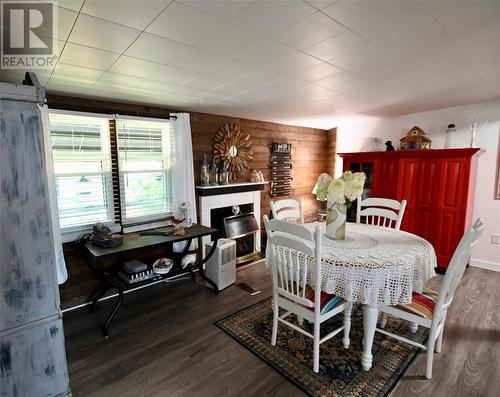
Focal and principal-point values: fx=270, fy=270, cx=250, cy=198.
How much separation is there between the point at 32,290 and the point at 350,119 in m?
4.56

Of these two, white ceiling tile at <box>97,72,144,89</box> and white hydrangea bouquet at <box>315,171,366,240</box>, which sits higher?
white ceiling tile at <box>97,72,144,89</box>

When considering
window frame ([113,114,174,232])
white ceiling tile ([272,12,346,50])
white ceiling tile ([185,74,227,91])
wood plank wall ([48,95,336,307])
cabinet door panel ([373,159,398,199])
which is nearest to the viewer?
white ceiling tile ([272,12,346,50])

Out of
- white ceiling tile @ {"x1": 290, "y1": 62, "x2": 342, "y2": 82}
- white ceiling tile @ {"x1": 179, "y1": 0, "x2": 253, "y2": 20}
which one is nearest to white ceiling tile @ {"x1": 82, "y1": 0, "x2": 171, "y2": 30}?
white ceiling tile @ {"x1": 179, "y1": 0, "x2": 253, "y2": 20}

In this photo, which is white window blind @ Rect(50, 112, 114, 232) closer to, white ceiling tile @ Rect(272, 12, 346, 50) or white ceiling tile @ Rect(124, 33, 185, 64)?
white ceiling tile @ Rect(124, 33, 185, 64)

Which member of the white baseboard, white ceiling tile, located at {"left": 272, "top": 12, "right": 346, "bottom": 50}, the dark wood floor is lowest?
the dark wood floor

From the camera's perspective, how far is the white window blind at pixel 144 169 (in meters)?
3.05

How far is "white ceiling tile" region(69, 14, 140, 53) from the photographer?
1.39 metres

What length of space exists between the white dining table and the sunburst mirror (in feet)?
7.25

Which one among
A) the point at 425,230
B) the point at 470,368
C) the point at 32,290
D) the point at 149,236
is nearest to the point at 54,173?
the point at 149,236

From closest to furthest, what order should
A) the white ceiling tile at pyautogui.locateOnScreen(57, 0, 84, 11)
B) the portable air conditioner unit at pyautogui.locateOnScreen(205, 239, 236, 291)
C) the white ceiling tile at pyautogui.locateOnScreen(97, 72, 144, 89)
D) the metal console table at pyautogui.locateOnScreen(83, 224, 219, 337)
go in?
the white ceiling tile at pyautogui.locateOnScreen(57, 0, 84, 11) → the white ceiling tile at pyautogui.locateOnScreen(97, 72, 144, 89) → the metal console table at pyautogui.locateOnScreen(83, 224, 219, 337) → the portable air conditioner unit at pyautogui.locateOnScreen(205, 239, 236, 291)

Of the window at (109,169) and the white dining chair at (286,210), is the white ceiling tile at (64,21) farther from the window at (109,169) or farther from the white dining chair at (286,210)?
the white dining chair at (286,210)

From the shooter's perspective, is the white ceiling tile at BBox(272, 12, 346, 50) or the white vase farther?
the white vase

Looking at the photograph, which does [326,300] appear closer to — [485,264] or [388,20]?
[388,20]

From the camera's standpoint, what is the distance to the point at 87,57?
1789mm
